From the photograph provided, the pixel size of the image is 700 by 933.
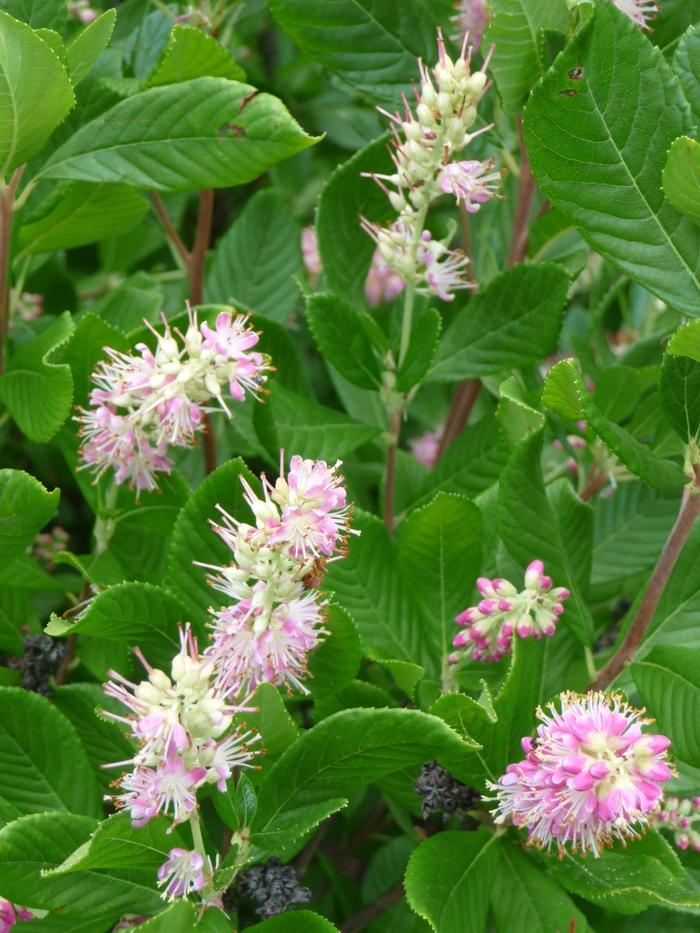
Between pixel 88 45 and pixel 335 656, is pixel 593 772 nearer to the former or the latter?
pixel 335 656

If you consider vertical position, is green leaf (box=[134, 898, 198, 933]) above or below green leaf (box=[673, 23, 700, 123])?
below

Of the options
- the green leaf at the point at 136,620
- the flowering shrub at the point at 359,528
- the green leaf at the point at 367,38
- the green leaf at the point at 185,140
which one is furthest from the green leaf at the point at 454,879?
the green leaf at the point at 367,38

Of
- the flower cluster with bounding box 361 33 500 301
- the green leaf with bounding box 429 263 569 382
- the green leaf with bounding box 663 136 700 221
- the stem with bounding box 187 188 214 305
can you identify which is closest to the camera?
the green leaf with bounding box 663 136 700 221

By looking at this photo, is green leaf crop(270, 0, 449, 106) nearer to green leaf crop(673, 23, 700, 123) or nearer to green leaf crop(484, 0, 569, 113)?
green leaf crop(484, 0, 569, 113)

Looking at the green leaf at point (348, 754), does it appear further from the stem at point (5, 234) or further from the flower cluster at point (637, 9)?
the flower cluster at point (637, 9)

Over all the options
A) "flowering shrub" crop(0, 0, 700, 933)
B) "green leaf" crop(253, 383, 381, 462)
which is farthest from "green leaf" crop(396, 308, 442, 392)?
"green leaf" crop(253, 383, 381, 462)

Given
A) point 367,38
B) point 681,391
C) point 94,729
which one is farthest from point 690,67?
point 94,729

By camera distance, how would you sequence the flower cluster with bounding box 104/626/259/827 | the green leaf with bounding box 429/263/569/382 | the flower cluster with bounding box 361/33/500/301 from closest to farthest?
the flower cluster with bounding box 104/626/259/827 < the flower cluster with bounding box 361/33/500/301 < the green leaf with bounding box 429/263/569/382
